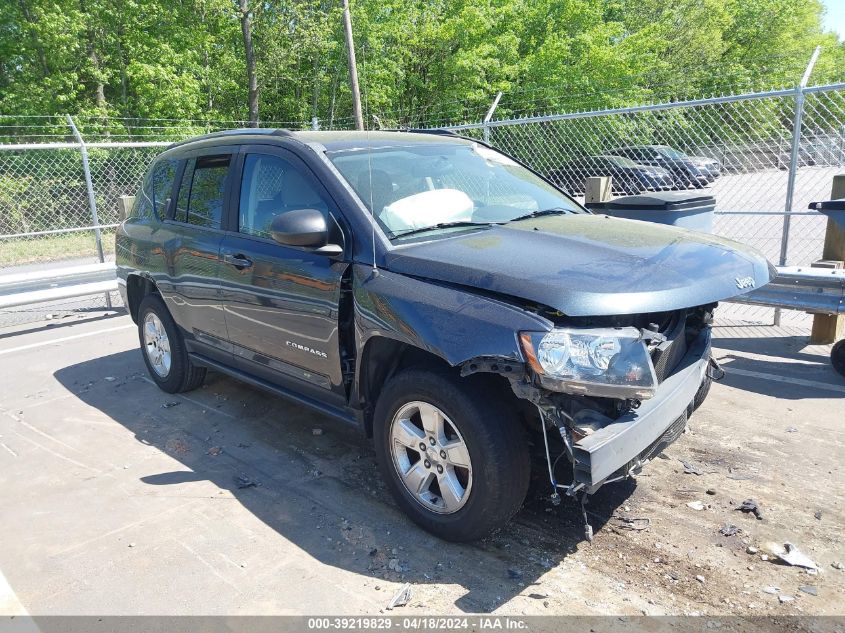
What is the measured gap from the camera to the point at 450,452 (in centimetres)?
301

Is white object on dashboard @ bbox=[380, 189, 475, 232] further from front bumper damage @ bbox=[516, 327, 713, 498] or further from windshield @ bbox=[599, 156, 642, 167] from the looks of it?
windshield @ bbox=[599, 156, 642, 167]

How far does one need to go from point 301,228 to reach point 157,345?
2.80m

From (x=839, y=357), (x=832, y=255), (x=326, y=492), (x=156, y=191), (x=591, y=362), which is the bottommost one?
(x=326, y=492)

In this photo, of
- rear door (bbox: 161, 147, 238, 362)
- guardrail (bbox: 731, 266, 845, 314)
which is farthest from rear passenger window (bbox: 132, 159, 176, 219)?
guardrail (bbox: 731, 266, 845, 314)

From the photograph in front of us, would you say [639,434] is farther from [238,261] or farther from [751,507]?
[238,261]

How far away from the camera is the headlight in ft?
8.50

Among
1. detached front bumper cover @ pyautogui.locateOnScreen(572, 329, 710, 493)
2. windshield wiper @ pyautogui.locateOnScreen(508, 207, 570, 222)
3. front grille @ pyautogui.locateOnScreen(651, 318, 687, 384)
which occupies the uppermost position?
windshield wiper @ pyautogui.locateOnScreen(508, 207, 570, 222)

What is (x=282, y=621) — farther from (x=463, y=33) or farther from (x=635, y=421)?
(x=463, y=33)

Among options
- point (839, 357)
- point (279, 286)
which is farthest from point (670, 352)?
point (839, 357)

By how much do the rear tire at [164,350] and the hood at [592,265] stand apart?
265 cm

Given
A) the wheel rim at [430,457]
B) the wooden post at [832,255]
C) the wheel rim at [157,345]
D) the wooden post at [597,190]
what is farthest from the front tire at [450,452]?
the wooden post at [597,190]

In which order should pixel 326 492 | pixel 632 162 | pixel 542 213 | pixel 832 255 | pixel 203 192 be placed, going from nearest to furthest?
1. pixel 326 492
2. pixel 542 213
3. pixel 203 192
4. pixel 832 255
5. pixel 632 162

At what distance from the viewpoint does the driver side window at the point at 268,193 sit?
3.78m

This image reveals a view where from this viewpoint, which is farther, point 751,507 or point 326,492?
point 326,492
